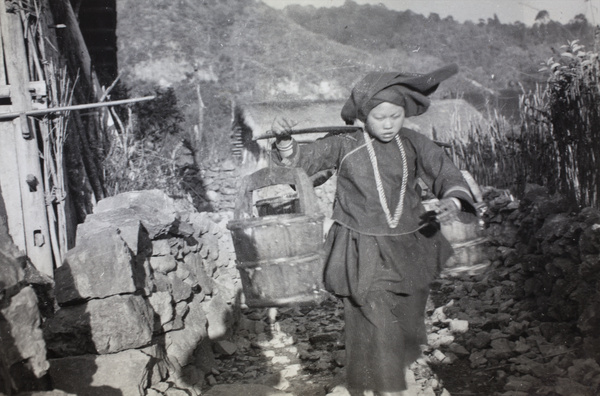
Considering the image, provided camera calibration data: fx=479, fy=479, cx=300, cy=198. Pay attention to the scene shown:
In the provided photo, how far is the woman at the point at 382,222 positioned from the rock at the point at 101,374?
130 cm

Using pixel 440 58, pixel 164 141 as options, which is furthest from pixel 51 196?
pixel 440 58

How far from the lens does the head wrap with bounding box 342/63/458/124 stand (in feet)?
8.05

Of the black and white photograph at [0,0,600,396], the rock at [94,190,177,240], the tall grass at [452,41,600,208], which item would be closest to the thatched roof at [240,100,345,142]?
the black and white photograph at [0,0,600,396]

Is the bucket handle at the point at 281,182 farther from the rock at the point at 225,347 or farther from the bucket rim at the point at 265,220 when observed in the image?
the rock at the point at 225,347

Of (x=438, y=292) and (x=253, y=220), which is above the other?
(x=253, y=220)

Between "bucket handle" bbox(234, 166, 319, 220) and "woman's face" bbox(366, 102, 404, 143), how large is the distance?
469 millimetres

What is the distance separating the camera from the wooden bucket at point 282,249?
98.0 inches

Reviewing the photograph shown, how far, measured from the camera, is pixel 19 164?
431 cm

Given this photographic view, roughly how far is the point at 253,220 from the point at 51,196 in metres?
2.95

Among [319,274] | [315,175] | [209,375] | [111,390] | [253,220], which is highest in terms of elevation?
[315,175]

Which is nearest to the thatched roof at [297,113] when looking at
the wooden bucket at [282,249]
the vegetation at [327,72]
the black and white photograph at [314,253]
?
the vegetation at [327,72]

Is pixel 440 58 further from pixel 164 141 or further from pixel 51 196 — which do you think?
pixel 51 196

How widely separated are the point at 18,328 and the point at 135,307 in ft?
3.43

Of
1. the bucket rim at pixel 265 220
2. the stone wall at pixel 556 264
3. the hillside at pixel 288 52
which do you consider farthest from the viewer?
the hillside at pixel 288 52
